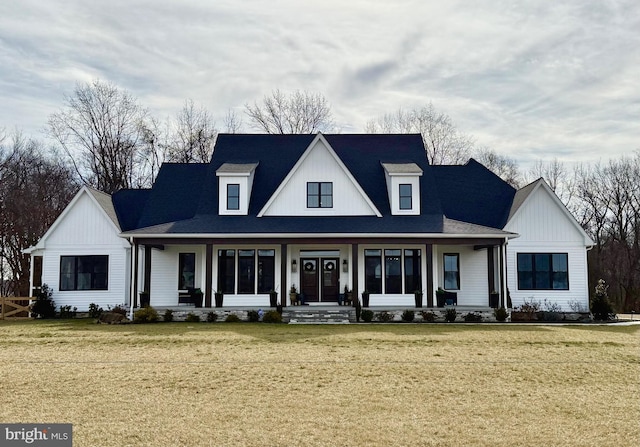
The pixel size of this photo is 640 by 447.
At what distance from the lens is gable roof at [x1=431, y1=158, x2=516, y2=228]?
28.6m

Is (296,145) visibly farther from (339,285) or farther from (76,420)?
(76,420)

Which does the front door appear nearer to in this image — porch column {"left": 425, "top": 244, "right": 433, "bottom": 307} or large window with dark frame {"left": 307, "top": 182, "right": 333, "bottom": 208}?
large window with dark frame {"left": 307, "top": 182, "right": 333, "bottom": 208}

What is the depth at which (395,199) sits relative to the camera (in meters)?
26.6

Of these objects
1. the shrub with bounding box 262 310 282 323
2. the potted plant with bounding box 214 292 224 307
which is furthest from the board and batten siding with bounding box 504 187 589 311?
the potted plant with bounding box 214 292 224 307

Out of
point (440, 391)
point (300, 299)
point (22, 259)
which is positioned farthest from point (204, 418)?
point (22, 259)

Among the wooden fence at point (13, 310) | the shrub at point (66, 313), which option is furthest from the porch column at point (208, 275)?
the wooden fence at point (13, 310)

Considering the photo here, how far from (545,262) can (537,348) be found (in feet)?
40.6

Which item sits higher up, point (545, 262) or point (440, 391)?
point (545, 262)

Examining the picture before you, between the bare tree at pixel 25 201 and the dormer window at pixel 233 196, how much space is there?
720 inches

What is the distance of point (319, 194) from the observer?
2655 cm

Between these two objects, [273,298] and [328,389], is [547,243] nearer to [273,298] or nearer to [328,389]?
[273,298]

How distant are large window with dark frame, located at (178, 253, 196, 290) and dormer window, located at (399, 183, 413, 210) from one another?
1028 centimetres

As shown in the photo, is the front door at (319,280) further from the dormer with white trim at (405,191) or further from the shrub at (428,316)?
the shrub at (428,316)

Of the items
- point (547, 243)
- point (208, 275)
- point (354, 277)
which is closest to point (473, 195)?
point (547, 243)
